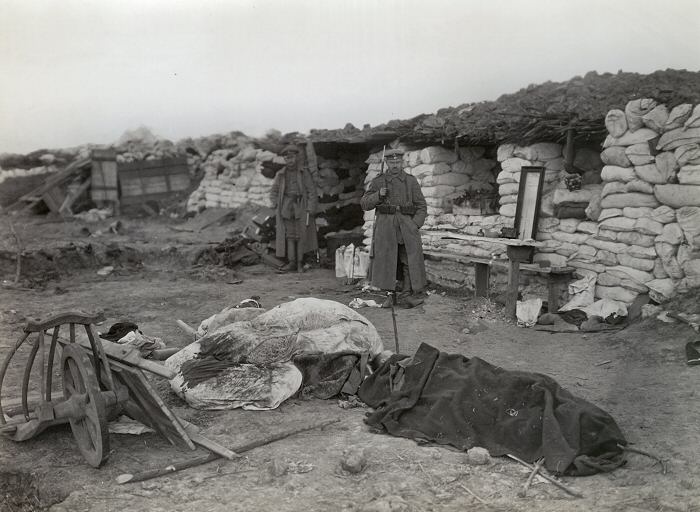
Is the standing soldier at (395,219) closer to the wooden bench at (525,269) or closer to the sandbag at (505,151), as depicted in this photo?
the wooden bench at (525,269)

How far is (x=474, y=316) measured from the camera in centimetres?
716

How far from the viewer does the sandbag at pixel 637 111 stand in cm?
604

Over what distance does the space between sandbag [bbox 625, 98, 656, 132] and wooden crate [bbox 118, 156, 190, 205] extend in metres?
13.6

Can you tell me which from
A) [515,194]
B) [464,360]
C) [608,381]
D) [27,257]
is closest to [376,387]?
[464,360]

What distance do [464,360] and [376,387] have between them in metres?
0.73

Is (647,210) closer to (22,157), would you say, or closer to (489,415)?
(489,415)

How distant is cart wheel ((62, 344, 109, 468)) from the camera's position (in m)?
3.12

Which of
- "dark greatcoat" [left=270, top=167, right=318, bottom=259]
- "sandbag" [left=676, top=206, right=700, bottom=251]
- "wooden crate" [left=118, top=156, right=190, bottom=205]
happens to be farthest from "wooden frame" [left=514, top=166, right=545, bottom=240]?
"wooden crate" [left=118, top=156, right=190, bottom=205]

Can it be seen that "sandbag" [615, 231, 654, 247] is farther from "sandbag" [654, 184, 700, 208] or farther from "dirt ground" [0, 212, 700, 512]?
"dirt ground" [0, 212, 700, 512]

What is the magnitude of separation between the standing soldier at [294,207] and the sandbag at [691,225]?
6185 millimetres

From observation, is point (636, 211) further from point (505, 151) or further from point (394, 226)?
point (394, 226)

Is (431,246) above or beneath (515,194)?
beneath

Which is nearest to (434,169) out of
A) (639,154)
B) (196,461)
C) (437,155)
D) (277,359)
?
(437,155)

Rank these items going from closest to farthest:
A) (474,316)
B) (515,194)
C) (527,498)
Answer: (527,498), (474,316), (515,194)
